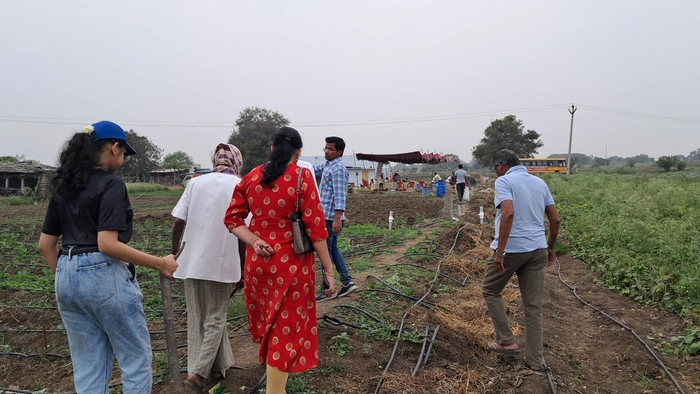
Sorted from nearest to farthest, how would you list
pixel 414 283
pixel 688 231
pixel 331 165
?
pixel 331 165 < pixel 414 283 < pixel 688 231

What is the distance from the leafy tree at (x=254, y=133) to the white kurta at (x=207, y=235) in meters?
38.9

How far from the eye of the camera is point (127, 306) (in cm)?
239

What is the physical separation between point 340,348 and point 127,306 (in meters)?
2.00

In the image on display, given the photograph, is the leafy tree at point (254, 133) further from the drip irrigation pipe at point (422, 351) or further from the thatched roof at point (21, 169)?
the drip irrigation pipe at point (422, 351)

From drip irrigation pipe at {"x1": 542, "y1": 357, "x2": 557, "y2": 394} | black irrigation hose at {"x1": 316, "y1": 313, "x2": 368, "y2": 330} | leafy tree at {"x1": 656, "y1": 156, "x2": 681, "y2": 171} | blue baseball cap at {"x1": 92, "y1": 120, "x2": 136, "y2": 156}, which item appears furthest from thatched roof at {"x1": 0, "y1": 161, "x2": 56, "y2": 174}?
leafy tree at {"x1": 656, "y1": 156, "x2": 681, "y2": 171}

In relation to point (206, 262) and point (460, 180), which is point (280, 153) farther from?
point (460, 180)

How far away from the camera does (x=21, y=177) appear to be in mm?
31906

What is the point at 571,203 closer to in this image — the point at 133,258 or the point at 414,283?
the point at 414,283

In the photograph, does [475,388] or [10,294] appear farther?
[10,294]

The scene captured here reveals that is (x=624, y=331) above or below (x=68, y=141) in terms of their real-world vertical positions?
below

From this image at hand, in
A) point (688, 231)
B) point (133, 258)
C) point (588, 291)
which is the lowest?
point (588, 291)

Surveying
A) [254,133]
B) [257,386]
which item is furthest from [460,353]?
[254,133]

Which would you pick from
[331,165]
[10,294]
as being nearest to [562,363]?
[331,165]

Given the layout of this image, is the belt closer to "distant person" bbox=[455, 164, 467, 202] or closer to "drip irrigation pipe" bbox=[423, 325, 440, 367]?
"drip irrigation pipe" bbox=[423, 325, 440, 367]
